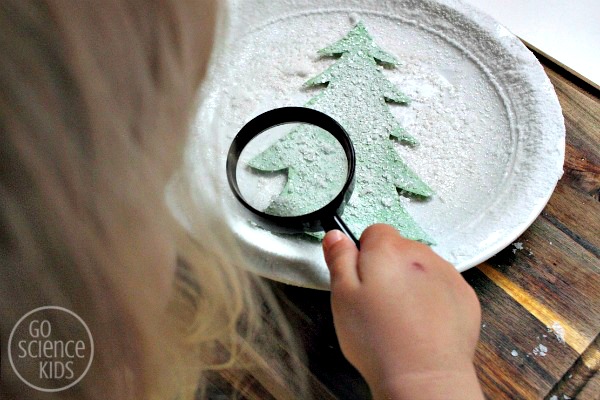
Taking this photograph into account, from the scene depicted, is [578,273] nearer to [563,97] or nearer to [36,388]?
[563,97]

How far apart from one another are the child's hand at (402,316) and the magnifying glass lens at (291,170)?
88 mm

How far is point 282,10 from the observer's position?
91 centimetres

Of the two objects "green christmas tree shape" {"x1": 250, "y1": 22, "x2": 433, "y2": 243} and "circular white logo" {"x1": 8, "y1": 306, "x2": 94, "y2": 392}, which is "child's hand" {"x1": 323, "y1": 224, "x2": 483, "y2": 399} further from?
"circular white logo" {"x1": 8, "y1": 306, "x2": 94, "y2": 392}

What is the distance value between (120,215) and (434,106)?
0.50 meters

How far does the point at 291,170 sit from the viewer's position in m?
0.73

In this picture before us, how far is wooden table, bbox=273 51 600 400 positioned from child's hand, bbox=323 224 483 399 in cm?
5

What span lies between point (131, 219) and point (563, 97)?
0.65m

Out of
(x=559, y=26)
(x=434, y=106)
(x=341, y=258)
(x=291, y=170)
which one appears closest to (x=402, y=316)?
(x=341, y=258)

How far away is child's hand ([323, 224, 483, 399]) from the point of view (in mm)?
529

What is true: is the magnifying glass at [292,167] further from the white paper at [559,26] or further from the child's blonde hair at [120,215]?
the white paper at [559,26]

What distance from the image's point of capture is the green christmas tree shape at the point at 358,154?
692 millimetres

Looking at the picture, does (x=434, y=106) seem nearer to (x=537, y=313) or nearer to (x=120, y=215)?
(x=537, y=313)

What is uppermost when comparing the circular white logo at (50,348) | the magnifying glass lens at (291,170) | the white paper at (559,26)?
the white paper at (559,26)

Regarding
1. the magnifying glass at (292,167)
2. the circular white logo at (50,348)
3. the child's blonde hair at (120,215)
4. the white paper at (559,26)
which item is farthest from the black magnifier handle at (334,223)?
the white paper at (559,26)
